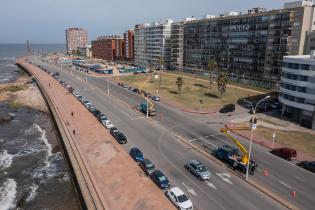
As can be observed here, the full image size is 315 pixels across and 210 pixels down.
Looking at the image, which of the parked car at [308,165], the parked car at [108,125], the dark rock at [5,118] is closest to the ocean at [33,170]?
the dark rock at [5,118]

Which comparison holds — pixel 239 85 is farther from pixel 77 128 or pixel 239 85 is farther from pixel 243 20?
pixel 77 128

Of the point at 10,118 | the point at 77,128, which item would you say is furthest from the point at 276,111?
the point at 10,118

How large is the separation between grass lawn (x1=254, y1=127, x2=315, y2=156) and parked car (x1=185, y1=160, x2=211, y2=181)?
22.4 meters

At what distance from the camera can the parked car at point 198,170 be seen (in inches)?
1503

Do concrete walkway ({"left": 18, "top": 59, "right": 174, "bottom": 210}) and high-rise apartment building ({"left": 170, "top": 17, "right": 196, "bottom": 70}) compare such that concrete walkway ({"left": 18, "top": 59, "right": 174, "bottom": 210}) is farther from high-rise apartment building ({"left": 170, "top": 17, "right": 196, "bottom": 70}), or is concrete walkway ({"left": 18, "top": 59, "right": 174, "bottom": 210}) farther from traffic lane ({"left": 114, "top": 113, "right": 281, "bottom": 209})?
high-rise apartment building ({"left": 170, "top": 17, "right": 196, "bottom": 70})

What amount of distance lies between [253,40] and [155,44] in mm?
79156

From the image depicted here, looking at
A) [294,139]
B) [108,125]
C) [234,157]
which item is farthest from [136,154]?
[294,139]

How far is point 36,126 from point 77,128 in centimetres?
1817

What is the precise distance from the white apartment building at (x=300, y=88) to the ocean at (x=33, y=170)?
177 feet

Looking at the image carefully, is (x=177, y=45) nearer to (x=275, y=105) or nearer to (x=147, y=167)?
(x=275, y=105)

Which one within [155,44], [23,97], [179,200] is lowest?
[23,97]

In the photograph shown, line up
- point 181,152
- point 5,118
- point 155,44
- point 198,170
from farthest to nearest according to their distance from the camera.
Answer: point 155,44
point 5,118
point 181,152
point 198,170

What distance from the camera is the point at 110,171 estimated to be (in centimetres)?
4022

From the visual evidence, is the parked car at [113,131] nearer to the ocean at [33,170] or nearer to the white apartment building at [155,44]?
the ocean at [33,170]
